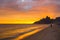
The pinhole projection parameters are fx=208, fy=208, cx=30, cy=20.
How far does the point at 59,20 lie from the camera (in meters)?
166
